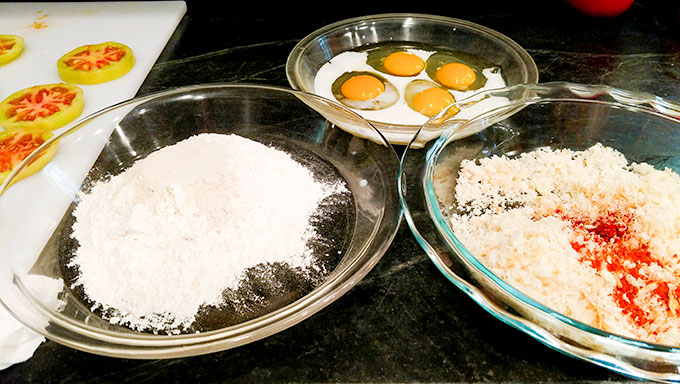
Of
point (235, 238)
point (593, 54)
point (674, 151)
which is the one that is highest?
point (235, 238)

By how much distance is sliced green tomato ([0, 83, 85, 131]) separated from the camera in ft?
5.09

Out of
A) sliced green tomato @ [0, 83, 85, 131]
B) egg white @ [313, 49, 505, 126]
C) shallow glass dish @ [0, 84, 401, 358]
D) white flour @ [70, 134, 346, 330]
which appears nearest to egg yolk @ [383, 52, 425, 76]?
egg white @ [313, 49, 505, 126]

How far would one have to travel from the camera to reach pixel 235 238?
1043mm

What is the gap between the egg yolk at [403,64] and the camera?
1.64 m

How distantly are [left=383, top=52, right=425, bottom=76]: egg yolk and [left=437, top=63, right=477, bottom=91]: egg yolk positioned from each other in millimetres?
68

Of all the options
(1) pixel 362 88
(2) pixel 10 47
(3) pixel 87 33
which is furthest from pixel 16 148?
(1) pixel 362 88

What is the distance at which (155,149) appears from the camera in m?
1.32

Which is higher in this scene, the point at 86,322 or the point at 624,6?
the point at 86,322

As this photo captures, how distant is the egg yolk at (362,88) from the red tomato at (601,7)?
97 cm

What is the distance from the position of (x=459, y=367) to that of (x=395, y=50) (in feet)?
3.61

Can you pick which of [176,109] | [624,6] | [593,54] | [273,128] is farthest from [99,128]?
[624,6]

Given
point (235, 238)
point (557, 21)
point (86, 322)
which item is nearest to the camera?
point (86, 322)

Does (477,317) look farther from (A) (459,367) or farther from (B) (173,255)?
(B) (173,255)

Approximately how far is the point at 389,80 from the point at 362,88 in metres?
0.11
